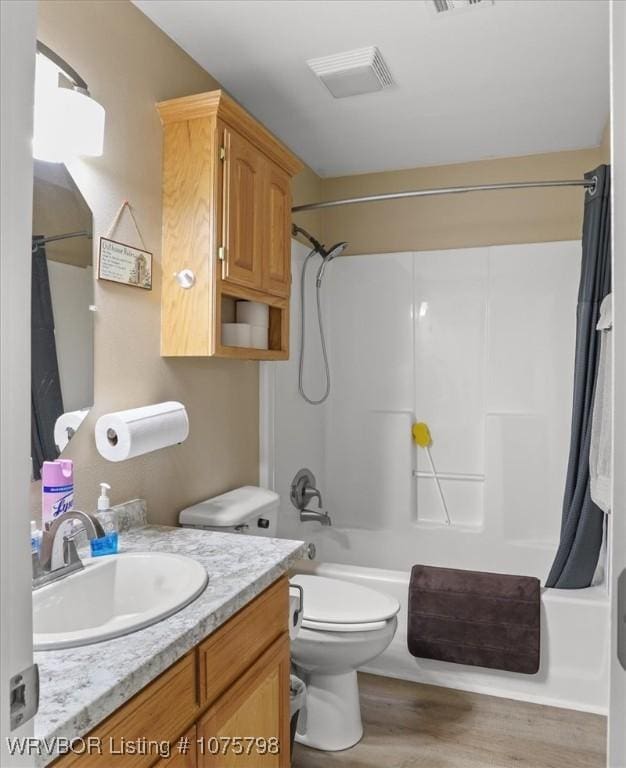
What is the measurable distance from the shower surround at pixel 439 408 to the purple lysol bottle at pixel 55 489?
1.42m

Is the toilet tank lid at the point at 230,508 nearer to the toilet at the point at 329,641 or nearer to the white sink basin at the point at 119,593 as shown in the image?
the toilet at the point at 329,641

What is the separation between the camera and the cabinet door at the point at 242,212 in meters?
1.94

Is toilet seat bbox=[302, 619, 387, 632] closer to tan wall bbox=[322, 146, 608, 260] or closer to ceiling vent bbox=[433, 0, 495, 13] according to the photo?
ceiling vent bbox=[433, 0, 495, 13]

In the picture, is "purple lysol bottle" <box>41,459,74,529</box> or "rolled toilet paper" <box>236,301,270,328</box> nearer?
"purple lysol bottle" <box>41,459,74,529</box>

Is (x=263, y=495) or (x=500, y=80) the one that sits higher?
(x=500, y=80)

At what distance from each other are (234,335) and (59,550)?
39.7 inches

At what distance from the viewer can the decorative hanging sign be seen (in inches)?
67.9

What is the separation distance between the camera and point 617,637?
0.57 metres

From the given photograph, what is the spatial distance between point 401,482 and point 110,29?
2589mm

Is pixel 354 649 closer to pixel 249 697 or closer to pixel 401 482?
pixel 249 697

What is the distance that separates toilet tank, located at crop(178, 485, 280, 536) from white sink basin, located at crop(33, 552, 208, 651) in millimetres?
525

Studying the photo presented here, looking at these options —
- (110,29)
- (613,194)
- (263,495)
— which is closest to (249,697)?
(263,495)

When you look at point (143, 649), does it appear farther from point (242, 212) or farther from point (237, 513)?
point (242, 212)

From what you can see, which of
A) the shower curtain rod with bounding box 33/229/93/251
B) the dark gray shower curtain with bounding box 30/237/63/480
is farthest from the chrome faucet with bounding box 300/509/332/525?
the shower curtain rod with bounding box 33/229/93/251
